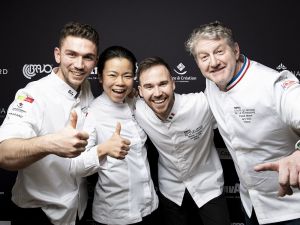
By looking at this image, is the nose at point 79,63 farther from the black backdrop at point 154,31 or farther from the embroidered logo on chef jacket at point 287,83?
the embroidered logo on chef jacket at point 287,83

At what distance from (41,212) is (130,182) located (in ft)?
1.44

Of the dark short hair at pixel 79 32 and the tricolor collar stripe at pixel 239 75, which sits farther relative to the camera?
the dark short hair at pixel 79 32

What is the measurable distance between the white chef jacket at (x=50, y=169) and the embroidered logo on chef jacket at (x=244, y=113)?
0.75 m

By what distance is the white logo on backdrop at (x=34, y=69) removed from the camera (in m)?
2.13

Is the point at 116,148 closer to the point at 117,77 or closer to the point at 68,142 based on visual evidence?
the point at 68,142

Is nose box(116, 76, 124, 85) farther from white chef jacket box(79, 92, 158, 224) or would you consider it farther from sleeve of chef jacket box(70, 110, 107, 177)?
sleeve of chef jacket box(70, 110, 107, 177)

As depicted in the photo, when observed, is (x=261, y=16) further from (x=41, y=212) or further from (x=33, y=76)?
(x=41, y=212)

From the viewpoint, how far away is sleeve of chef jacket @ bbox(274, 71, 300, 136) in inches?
46.6

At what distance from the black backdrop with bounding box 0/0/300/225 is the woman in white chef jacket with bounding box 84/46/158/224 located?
0.43m

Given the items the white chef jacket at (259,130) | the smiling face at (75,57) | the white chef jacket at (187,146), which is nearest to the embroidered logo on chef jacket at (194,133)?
the white chef jacket at (187,146)

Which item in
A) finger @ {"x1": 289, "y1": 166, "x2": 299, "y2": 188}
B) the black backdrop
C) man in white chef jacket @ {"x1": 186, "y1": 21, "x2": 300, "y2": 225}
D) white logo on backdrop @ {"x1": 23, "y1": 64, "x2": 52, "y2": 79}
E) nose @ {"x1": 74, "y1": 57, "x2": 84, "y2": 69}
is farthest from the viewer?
white logo on backdrop @ {"x1": 23, "y1": 64, "x2": 52, "y2": 79}

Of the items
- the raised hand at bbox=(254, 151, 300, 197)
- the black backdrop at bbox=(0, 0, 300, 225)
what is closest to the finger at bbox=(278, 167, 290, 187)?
the raised hand at bbox=(254, 151, 300, 197)

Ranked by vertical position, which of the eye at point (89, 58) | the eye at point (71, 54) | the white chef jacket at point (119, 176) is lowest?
the white chef jacket at point (119, 176)

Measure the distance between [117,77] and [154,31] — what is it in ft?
1.86
